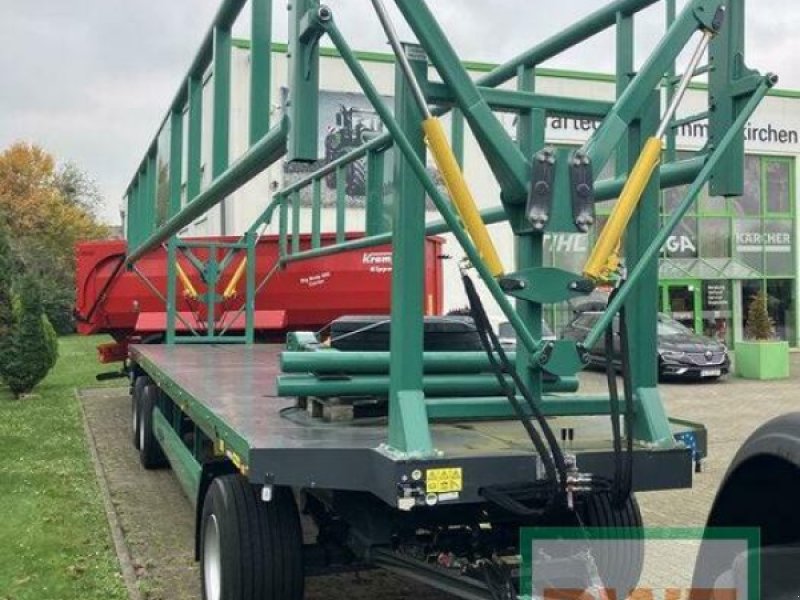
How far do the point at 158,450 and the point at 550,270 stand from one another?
21.2ft

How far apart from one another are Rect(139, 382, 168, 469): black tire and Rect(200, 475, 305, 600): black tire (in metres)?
4.92

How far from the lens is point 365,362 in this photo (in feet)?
13.3

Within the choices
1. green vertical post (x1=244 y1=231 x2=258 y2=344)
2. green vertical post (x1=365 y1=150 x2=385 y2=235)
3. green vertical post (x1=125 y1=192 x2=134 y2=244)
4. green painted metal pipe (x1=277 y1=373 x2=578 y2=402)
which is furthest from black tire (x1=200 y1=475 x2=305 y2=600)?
green vertical post (x1=244 y1=231 x2=258 y2=344)

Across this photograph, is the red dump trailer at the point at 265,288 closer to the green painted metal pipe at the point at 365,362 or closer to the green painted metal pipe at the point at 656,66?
the green painted metal pipe at the point at 365,362

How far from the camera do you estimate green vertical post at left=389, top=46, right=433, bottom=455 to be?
3357 millimetres

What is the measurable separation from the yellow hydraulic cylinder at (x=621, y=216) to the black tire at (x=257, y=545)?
169cm

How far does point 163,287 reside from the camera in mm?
13133

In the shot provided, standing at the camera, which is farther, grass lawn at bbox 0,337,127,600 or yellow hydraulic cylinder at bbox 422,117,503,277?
grass lawn at bbox 0,337,127,600

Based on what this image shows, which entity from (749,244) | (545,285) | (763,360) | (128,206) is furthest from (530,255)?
(749,244)

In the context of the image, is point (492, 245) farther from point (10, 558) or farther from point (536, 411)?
point (10, 558)

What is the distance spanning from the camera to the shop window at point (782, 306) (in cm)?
2761

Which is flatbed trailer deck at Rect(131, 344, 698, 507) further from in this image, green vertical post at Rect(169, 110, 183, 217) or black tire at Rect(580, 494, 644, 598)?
green vertical post at Rect(169, 110, 183, 217)

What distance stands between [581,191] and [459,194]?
1.49 ft

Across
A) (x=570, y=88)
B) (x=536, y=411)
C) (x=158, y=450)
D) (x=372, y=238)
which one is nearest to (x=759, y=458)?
(x=536, y=411)
